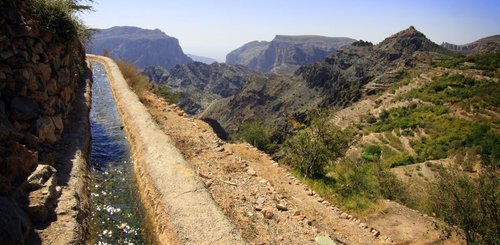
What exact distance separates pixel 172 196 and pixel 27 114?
5.27m

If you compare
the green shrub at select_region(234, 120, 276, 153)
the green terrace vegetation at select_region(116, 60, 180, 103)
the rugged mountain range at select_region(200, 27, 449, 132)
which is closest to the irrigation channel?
the green terrace vegetation at select_region(116, 60, 180, 103)

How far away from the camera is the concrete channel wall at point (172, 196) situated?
31.8ft

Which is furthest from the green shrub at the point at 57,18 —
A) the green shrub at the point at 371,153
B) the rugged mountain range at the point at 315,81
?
the rugged mountain range at the point at 315,81

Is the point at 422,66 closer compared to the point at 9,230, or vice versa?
the point at 9,230

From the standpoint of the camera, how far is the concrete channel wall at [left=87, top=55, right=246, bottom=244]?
381 inches

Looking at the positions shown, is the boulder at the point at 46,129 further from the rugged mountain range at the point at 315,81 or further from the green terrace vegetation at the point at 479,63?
the rugged mountain range at the point at 315,81

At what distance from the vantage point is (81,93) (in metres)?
23.3

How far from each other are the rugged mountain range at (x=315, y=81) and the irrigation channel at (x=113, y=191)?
115 metres

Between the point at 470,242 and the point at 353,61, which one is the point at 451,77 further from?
the point at 353,61

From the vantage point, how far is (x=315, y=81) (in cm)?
16250

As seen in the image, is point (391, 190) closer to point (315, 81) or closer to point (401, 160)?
point (401, 160)

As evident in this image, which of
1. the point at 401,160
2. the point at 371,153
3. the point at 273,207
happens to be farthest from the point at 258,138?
the point at 273,207

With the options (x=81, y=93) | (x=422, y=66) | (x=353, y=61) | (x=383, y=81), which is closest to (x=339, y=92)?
(x=383, y=81)

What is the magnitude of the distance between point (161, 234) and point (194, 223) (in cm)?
111
